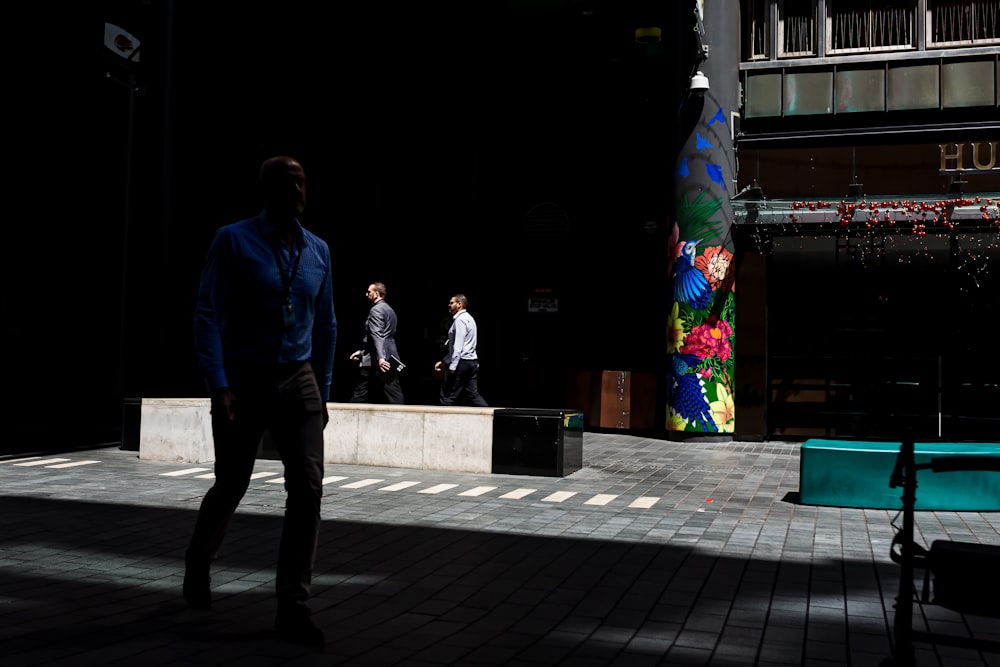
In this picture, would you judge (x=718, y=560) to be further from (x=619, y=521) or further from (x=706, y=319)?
(x=706, y=319)

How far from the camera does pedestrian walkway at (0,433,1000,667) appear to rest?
14.5 ft

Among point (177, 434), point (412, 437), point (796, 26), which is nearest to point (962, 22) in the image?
point (796, 26)

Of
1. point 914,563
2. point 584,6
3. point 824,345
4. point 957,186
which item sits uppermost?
point 584,6

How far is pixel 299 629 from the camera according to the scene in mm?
4379

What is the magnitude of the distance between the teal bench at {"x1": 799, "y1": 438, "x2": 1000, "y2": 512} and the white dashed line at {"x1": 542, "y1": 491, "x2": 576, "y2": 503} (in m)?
2.00

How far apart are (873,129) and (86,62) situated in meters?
13.3

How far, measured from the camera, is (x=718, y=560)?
6.49 m

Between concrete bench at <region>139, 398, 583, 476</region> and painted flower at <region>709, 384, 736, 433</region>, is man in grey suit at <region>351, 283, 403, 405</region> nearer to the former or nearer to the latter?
concrete bench at <region>139, 398, 583, 476</region>

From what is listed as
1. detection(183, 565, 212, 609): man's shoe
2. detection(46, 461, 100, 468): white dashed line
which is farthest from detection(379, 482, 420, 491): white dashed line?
detection(183, 565, 212, 609): man's shoe

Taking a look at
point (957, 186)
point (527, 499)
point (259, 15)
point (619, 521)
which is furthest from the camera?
point (259, 15)

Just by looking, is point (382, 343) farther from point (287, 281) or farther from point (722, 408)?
point (287, 281)

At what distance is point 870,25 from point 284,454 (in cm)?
1278

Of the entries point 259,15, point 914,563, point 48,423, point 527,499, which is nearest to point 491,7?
point 259,15

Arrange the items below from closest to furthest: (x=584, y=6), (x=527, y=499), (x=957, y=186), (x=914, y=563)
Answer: (x=914, y=563) → (x=527, y=499) → (x=957, y=186) → (x=584, y=6)
